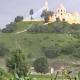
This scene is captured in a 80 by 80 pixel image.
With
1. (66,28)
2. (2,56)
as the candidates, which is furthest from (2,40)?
(66,28)

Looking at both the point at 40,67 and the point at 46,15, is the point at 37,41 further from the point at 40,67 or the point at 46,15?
the point at 40,67

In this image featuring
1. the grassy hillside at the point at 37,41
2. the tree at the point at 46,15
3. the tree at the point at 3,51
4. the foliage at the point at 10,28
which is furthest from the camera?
the tree at the point at 46,15

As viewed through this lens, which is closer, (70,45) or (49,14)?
(70,45)

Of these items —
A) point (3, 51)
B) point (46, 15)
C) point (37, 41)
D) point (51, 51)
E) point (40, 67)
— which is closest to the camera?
point (40, 67)

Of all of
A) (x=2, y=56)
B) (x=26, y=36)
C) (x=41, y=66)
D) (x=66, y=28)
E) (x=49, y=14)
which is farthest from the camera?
(x=49, y=14)

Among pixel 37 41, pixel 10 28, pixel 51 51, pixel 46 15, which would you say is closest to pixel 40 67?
pixel 51 51

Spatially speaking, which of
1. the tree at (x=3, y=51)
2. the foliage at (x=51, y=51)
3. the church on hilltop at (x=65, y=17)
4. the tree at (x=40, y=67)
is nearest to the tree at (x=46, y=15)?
the church on hilltop at (x=65, y=17)

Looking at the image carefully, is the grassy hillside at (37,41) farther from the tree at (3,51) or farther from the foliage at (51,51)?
the tree at (3,51)

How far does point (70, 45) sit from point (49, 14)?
82.3ft

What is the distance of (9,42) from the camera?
310 feet

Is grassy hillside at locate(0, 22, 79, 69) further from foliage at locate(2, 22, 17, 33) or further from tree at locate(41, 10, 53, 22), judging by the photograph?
tree at locate(41, 10, 53, 22)

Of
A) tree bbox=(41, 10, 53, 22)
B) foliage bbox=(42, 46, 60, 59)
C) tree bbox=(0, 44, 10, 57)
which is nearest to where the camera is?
tree bbox=(0, 44, 10, 57)

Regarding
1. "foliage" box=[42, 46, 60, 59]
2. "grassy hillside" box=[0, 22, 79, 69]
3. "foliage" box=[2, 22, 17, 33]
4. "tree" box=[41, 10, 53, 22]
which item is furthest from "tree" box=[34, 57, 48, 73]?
"tree" box=[41, 10, 53, 22]

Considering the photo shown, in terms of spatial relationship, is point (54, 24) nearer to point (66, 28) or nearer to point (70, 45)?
point (66, 28)
